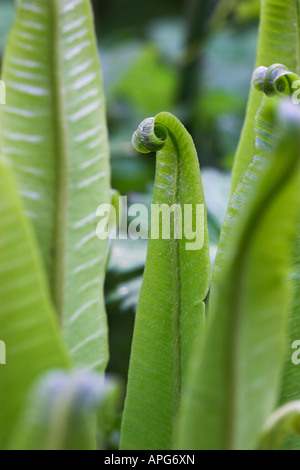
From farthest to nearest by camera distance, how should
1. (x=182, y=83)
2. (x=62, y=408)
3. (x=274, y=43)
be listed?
(x=182, y=83) < (x=274, y=43) < (x=62, y=408)

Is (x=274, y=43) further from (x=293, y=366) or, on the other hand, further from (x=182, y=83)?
(x=182, y=83)

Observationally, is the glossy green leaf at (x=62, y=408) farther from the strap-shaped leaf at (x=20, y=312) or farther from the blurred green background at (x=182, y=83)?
the blurred green background at (x=182, y=83)

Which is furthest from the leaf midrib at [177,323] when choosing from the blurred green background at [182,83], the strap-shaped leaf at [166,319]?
the blurred green background at [182,83]

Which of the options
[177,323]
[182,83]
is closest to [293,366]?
[177,323]

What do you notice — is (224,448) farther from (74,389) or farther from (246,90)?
(246,90)

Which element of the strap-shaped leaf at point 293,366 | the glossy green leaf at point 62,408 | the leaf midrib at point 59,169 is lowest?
the strap-shaped leaf at point 293,366

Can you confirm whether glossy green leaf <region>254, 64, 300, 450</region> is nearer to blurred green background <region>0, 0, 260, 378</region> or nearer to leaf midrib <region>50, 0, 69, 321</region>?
leaf midrib <region>50, 0, 69, 321</region>
